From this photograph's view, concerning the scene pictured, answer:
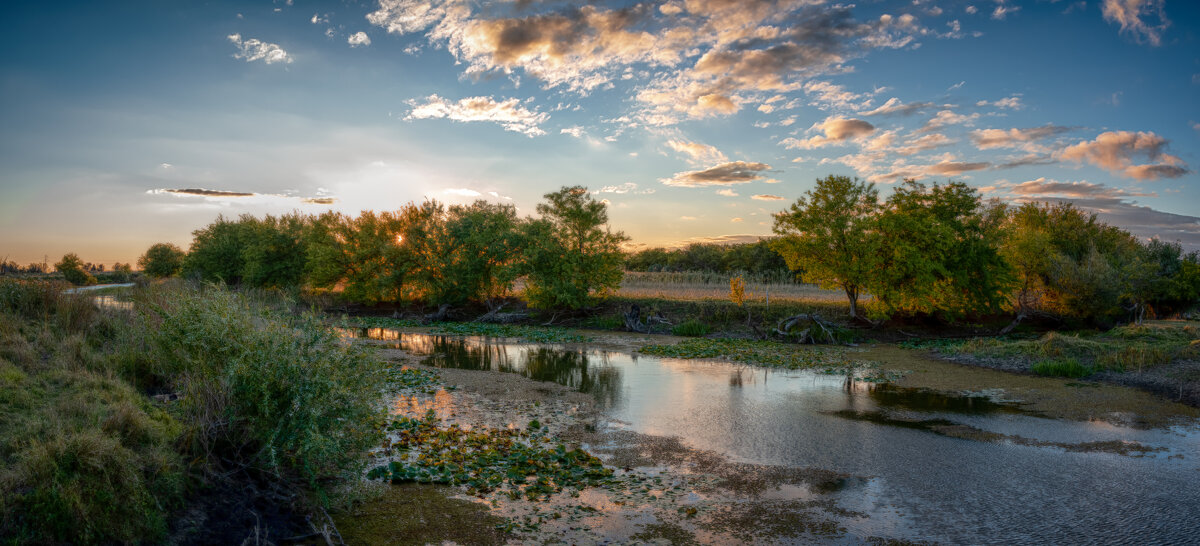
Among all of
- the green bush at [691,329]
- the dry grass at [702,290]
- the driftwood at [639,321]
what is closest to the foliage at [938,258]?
the dry grass at [702,290]

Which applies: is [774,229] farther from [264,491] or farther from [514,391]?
[264,491]

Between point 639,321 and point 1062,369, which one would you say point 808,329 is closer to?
point 639,321

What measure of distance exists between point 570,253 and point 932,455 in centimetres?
2570

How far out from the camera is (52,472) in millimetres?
5332

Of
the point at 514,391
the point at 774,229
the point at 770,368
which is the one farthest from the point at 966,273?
the point at 514,391

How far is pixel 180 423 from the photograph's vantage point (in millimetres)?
6883

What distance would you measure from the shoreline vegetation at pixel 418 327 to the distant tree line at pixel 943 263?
0.42 feet

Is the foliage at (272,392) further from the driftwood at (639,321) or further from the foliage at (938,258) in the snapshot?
the foliage at (938,258)

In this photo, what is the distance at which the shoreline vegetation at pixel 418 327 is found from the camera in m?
6.18

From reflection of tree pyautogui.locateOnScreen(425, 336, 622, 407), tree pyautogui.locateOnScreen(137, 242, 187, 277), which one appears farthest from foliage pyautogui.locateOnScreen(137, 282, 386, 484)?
tree pyautogui.locateOnScreen(137, 242, 187, 277)

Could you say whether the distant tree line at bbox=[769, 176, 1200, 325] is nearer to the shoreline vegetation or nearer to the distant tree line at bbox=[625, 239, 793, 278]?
the shoreline vegetation

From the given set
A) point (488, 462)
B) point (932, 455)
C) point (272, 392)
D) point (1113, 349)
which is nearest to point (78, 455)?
point (272, 392)

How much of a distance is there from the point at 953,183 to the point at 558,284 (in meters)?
21.7

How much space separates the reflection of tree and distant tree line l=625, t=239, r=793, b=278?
184 feet
